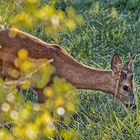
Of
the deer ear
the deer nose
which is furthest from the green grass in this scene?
the deer ear

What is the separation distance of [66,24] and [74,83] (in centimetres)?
420

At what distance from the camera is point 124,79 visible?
23.9 ft

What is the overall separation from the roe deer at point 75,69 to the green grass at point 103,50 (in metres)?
0.11

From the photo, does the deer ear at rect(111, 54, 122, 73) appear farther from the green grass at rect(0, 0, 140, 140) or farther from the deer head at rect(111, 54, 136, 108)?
the green grass at rect(0, 0, 140, 140)

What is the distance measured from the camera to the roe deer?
714cm

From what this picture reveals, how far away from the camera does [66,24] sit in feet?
10.5

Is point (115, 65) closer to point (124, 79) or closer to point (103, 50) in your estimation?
point (124, 79)

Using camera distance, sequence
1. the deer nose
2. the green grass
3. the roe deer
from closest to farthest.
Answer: the green grass, the deer nose, the roe deer

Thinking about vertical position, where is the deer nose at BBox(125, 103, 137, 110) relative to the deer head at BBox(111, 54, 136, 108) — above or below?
below

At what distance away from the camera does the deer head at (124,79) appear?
7.20 m

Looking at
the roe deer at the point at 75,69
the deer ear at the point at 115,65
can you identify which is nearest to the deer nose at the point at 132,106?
the roe deer at the point at 75,69

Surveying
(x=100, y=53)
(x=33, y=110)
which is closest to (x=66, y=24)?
(x=33, y=110)

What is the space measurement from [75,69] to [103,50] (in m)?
1.96

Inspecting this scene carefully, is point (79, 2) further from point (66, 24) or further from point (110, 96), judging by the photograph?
point (66, 24)
